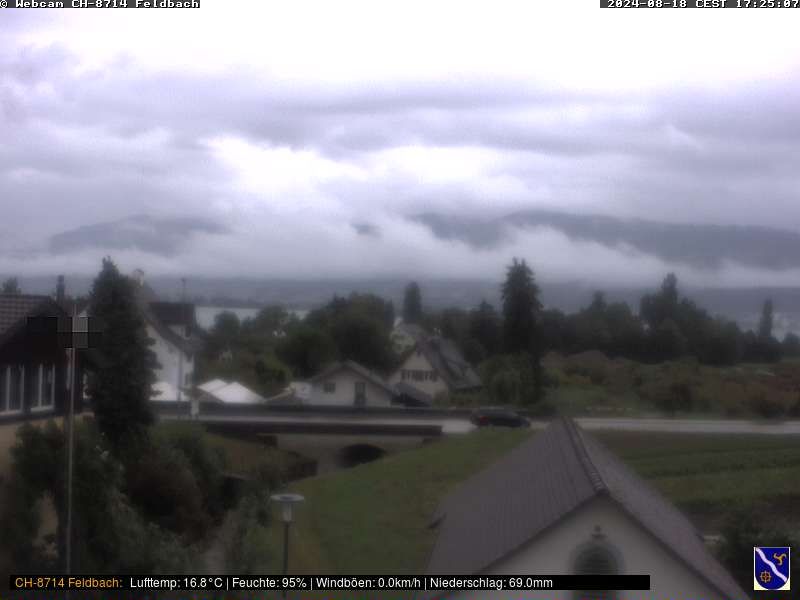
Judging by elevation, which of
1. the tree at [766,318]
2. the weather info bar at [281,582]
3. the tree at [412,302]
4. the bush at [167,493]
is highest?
the tree at [412,302]

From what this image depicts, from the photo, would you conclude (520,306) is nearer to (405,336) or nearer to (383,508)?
(383,508)

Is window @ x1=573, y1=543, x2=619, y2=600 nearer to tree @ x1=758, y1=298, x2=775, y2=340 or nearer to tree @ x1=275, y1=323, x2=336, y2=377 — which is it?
tree @ x1=758, y1=298, x2=775, y2=340

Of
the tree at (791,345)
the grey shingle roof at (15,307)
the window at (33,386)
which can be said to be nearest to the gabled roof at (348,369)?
the tree at (791,345)

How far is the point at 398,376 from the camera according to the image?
6869cm

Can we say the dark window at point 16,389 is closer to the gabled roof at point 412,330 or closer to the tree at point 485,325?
the tree at point 485,325

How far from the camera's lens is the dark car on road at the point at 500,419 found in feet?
120

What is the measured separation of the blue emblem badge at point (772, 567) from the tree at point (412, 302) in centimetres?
8694

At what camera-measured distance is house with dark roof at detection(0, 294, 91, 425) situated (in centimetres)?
1555

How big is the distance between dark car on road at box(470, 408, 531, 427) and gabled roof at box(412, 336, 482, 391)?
953 inches

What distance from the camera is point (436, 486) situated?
2455cm

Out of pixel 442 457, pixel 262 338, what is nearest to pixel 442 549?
pixel 442 457

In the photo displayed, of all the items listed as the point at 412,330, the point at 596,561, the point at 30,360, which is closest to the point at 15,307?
the point at 30,360

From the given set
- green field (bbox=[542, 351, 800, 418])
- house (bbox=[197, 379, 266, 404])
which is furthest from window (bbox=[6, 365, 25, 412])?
house (bbox=[197, 379, 266, 404])

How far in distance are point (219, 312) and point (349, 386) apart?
69.6ft
